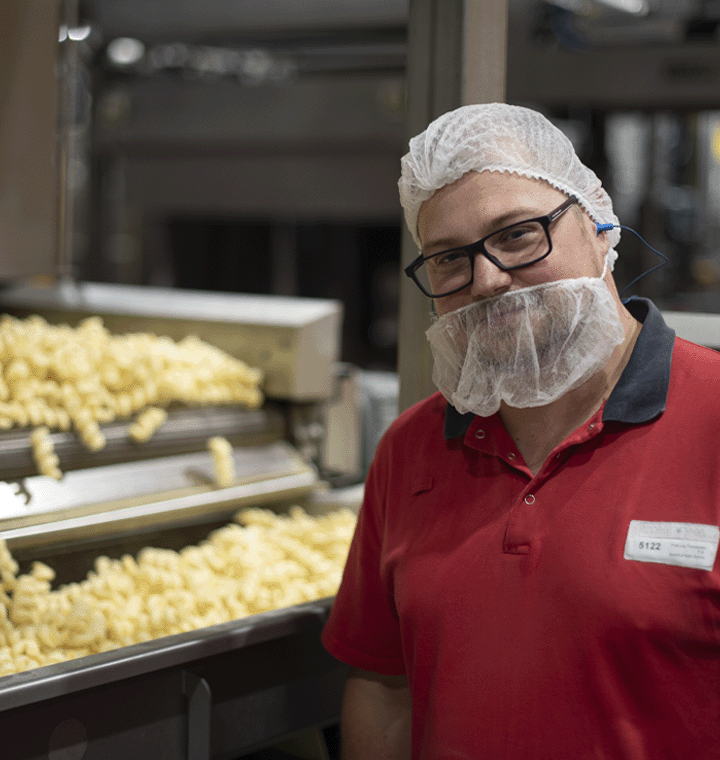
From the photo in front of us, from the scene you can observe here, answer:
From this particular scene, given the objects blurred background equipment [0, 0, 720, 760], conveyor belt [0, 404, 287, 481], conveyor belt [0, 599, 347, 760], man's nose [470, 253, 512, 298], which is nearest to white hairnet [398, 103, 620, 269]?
man's nose [470, 253, 512, 298]

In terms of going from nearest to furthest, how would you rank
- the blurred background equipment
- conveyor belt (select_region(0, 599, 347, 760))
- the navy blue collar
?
the navy blue collar
conveyor belt (select_region(0, 599, 347, 760))
the blurred background equipment

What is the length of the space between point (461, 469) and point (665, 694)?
0.43 meters

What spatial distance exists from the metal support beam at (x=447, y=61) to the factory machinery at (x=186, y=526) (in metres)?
0.71

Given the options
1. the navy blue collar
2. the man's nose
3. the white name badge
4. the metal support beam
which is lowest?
the white name badge

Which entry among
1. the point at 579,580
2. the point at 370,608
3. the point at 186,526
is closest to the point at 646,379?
the point at 579,580

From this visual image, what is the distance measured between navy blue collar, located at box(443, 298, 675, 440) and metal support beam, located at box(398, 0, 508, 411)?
648 millimetres

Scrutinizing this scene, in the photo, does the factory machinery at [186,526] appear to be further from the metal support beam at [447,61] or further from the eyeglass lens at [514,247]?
the eyeglass lens at [514,247]

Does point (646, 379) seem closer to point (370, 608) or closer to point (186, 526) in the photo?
point (370, 608)

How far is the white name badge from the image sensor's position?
1.04m

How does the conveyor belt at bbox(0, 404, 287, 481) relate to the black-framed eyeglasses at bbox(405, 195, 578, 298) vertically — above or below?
below

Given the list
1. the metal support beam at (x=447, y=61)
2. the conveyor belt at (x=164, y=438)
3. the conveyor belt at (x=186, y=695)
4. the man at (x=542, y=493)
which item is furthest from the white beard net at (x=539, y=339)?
the conveyor belt at (x=164, y=438)

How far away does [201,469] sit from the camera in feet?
7.44

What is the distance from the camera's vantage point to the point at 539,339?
49.0 inches

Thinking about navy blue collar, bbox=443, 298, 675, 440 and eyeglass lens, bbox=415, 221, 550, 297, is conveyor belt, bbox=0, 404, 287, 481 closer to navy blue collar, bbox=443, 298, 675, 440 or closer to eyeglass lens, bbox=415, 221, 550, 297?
eyeglass lens, bbox=415, 221, 550, 297
